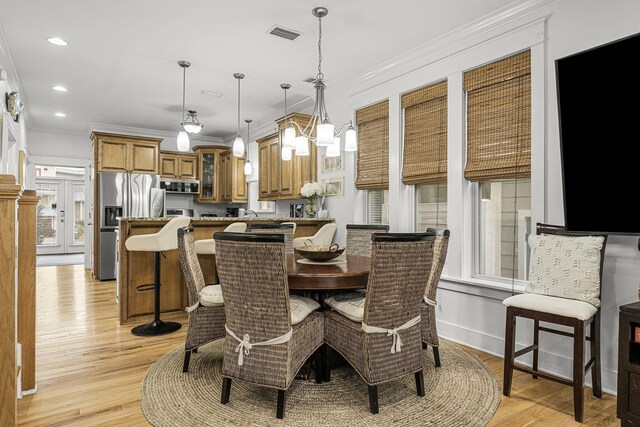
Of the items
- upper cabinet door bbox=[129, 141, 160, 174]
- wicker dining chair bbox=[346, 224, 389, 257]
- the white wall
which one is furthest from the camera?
upper cabinet door bbox=[129, 141, 160, 174]

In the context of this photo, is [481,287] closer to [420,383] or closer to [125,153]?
[420,383]

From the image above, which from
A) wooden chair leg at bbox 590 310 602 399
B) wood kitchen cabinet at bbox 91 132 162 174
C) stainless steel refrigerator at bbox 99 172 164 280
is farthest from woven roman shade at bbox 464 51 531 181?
wood kitchen cabinet at bbox 91 132 162 174

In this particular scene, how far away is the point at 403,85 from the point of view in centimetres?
392

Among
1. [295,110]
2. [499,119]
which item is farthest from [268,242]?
[295,110]

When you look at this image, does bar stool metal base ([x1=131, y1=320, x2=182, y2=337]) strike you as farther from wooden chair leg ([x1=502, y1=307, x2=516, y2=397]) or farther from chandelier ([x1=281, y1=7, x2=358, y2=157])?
wooden chair leg ([x1=502, y1=307, x2=516, y2=397])

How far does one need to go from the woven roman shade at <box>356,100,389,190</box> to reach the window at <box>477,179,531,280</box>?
1129 millimetres

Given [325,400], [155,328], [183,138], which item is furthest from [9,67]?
[325,400]

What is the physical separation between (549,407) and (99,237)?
6317 mm

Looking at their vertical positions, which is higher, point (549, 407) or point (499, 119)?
point (499, 119)

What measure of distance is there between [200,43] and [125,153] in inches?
142

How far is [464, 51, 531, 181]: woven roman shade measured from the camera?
2.89 meters

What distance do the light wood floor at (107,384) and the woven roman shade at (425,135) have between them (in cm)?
164

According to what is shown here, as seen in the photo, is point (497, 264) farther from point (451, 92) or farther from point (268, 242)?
point (268, 242)

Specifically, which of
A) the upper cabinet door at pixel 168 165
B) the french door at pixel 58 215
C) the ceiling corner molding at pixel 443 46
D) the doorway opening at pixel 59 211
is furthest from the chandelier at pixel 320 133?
the french door at pixel 58 215
